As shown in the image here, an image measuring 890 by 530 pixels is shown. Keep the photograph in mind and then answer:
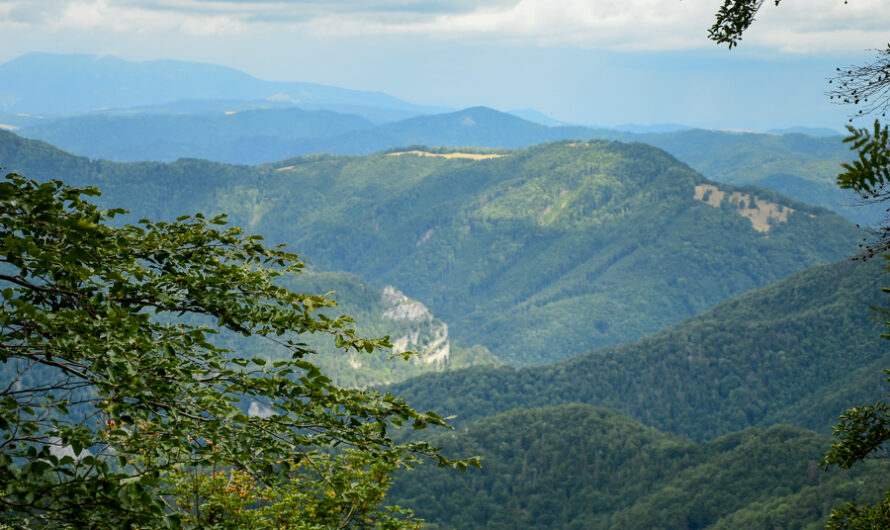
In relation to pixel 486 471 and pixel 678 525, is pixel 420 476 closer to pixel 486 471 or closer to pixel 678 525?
pixel 486 471

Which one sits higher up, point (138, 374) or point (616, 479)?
point (138, 374)

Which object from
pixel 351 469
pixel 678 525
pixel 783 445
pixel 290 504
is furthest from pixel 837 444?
pixel 783 445

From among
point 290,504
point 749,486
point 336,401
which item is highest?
point 336,401

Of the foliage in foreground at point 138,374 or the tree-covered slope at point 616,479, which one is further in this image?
the tree-covered slope at point 616,479

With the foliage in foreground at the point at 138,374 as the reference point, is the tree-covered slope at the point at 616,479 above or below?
below
